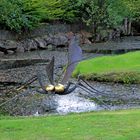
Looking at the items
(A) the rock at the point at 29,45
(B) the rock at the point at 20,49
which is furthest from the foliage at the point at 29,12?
(B) the rock at the point at 20,49

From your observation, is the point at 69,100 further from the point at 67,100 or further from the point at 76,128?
the point at 76,128

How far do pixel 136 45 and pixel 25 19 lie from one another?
9.04 m

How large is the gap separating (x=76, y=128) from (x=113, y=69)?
38.9 feet

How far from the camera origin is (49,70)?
9797mm

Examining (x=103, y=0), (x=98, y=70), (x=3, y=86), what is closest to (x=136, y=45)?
(x=103, y=0)

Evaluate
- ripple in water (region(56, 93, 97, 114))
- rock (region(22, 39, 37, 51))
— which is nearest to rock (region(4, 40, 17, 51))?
rock (region(22, 39, 37, 51))

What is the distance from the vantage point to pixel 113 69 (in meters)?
20.1

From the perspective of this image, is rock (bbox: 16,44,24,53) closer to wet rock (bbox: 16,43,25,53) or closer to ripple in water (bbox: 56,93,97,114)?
wet rock (bbox: 16,43,25,53)

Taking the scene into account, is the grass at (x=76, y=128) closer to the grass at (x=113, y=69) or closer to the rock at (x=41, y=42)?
the grass at (x=113, y=69)

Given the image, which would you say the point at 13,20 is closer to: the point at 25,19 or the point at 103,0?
the point at 25,19

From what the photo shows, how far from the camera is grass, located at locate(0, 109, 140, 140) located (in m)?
7.62

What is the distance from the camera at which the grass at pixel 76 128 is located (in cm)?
Result: 762

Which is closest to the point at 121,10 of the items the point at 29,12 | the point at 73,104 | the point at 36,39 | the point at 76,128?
the point at 29,12

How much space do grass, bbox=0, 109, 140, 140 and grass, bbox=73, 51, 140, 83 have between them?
921 cm
